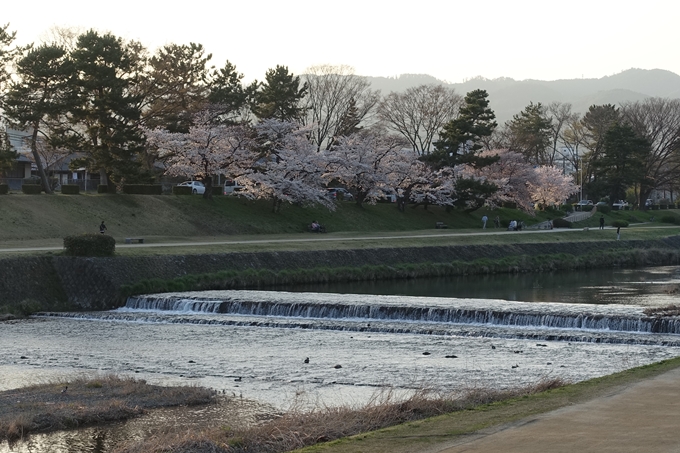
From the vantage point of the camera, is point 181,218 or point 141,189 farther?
point 141,189

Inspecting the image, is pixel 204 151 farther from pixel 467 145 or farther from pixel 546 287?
pixel 546 287

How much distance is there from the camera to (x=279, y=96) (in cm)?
7431

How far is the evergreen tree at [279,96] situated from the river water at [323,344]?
38898mm

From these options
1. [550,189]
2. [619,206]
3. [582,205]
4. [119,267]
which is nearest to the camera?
[119,267]

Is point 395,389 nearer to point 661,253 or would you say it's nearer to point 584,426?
point 584,426

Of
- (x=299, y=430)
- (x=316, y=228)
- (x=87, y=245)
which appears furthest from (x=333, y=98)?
(x=299, y=430)

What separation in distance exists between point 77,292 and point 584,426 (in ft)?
87.5

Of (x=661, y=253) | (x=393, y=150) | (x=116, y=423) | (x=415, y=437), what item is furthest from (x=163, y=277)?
(x=393, y=150)

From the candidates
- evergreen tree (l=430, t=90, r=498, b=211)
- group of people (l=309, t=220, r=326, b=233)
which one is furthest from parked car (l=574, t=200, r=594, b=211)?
group of people (l=309, t=220, r=326, b=233)

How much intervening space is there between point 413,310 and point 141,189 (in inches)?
1410

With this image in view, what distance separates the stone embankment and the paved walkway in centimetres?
2479

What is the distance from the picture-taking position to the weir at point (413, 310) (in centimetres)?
2742

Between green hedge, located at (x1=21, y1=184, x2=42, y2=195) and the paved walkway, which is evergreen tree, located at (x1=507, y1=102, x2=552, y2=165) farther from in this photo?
the paved walkway

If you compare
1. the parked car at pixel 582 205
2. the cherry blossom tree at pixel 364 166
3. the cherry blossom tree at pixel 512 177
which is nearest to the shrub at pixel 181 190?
the cherry blossom tree at pixel 364 166
